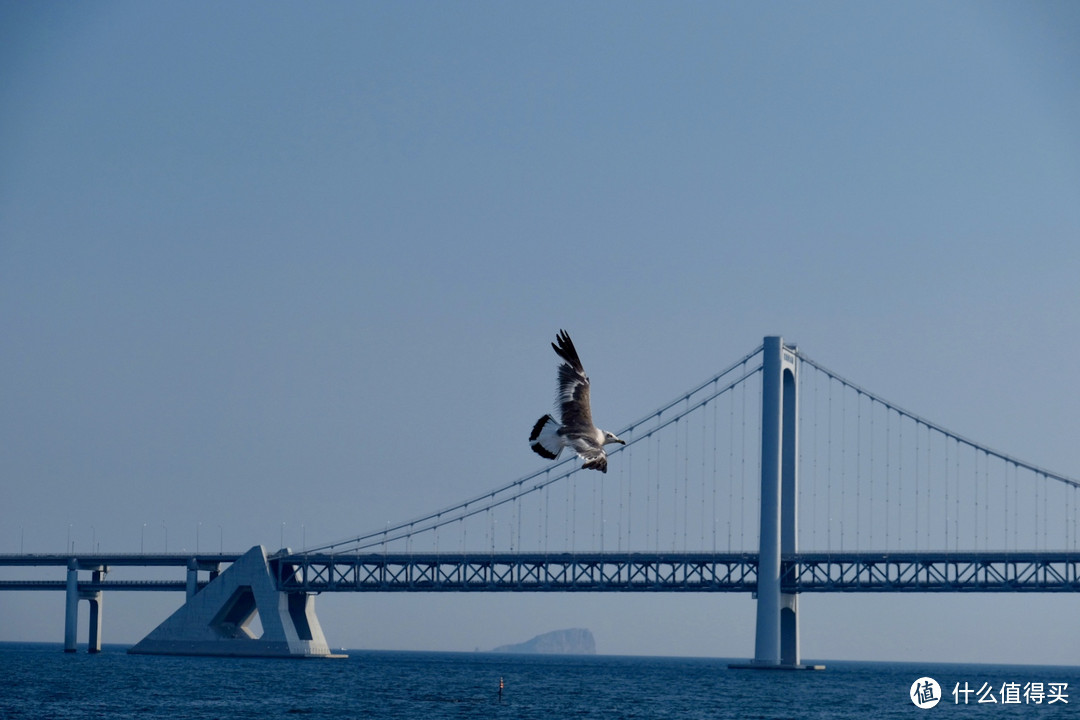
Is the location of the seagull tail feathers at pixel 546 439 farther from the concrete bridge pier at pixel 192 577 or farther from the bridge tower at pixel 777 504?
the concrete bridge pier at pixel 192 577

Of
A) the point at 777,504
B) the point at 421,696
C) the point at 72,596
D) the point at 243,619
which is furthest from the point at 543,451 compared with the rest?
the point at 72,596

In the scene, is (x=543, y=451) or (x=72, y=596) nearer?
(x=543, y=451)

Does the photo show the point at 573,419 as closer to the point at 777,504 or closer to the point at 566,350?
the point at 566,350

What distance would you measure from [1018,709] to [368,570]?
45411 mm

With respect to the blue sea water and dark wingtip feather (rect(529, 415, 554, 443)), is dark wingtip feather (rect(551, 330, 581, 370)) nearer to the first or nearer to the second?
dark wingtip feather (rect(529, 415, 554, 443))

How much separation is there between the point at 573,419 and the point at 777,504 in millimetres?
70816

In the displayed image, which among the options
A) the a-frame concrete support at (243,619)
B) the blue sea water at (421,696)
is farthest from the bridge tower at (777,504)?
the a-frame concrete support at (243,619)

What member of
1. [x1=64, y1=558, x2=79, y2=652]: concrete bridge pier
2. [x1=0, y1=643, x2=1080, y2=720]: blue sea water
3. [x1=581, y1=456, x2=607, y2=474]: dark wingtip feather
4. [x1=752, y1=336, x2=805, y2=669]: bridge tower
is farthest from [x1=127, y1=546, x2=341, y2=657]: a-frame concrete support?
[x1=581, y1=456, x2=607, y2=474]: dark wingtip feather

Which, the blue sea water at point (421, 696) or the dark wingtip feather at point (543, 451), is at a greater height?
the dark wingtip feather at point (543, 451)

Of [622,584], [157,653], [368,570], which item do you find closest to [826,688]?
[622,584]

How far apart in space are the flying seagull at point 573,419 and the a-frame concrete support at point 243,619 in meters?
83.1

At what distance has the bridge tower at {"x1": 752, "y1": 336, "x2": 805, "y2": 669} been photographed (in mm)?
86625

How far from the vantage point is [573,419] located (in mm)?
18797

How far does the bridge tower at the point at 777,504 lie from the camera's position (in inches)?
3410
